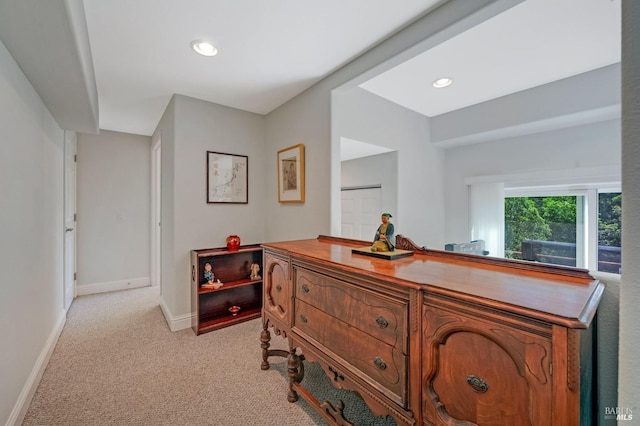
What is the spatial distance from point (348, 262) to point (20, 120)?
7.26 feet

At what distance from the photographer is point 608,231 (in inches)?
108

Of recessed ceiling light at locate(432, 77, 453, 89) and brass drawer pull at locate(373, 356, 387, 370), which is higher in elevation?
recessed ceiling light at locate(432, 77, 453, 89)

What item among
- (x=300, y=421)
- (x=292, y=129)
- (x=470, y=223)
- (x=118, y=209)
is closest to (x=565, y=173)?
(x=470, y=223)

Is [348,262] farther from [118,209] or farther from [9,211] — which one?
[118,209]

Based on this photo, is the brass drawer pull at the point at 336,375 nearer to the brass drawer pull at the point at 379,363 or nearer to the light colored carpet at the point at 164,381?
the brass drawer pull at the point at 379,363

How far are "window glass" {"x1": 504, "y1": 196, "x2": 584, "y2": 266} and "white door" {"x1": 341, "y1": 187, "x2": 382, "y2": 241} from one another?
5.53 ft

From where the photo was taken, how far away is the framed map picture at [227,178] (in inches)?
115

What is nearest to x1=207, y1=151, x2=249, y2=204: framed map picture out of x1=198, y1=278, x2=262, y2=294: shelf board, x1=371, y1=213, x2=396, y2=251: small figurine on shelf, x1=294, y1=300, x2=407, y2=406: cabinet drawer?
x1=198, y1=278, x2=262, y2=294: shelf board

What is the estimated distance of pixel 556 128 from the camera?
282cm

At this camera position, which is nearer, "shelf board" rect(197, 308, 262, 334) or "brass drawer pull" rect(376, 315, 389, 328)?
"brass drawer pull" rect(376, 315, 389, 328)

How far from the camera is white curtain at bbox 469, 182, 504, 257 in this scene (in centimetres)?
336

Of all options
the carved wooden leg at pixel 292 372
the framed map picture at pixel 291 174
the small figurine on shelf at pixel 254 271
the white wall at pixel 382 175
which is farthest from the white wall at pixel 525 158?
the carved wooden leg at pixel 292 372

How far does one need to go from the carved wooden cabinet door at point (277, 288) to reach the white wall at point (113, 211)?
10.6 ft

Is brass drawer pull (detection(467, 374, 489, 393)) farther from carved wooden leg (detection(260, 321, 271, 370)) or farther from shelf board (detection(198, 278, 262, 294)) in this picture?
shelf board (detection(198, 278, 262, 294))
